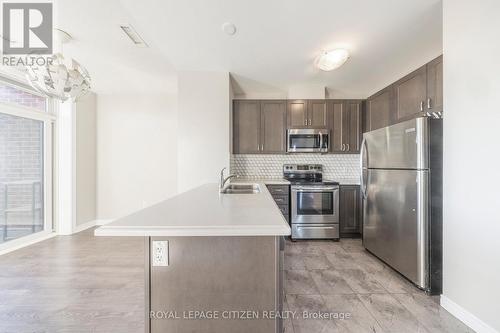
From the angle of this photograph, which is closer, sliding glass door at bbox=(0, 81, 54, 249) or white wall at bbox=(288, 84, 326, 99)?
sliding glass door at bbox=(0, 81, 54, 249)

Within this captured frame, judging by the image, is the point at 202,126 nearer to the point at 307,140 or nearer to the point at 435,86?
the point at 307,140

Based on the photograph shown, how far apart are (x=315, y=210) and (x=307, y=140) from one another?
1.20 m

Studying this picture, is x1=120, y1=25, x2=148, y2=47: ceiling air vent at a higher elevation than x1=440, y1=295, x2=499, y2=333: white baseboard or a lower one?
higher

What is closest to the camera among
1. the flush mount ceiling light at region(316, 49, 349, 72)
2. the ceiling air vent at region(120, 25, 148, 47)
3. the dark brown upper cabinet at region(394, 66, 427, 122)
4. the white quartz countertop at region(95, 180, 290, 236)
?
the white quartz countertop at region(95, 180, 290, 236)

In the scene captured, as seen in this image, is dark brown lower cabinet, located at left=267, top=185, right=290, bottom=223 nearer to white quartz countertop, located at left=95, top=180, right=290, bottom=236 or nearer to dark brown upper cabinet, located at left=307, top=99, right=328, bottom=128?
dark brown upper cabinet, located at left=307, top=99, right=328, bottom=128

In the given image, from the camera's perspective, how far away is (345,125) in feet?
13.2

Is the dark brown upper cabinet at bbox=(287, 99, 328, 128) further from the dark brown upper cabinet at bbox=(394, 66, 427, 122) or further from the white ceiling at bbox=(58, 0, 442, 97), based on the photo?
the dark brown upper cabinet at bbox=(394, 66, 427, 122)

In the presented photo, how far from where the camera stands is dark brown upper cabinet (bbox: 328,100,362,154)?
4012 mm

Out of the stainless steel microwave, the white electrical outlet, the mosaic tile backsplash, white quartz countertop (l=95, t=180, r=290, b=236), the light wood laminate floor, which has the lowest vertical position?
the light wood laminate floor

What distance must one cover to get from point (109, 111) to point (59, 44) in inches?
82.8

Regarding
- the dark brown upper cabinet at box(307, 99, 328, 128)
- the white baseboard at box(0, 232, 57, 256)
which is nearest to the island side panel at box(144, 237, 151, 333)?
the dark brown upper cabinet at box(307, 99, 328, 128)

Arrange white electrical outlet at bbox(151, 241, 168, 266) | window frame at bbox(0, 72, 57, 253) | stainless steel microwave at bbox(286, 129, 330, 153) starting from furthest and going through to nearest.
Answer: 1. stainless steel microwave at bbox(286, 129, 330, 153)
2. window frame at bbox(0, 72, 57, 253)
3. white electrical outlet at bbox(151, 241, 168, 266)

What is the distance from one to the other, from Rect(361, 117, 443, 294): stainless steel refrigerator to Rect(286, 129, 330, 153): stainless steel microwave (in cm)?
119

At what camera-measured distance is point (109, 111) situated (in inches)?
185
